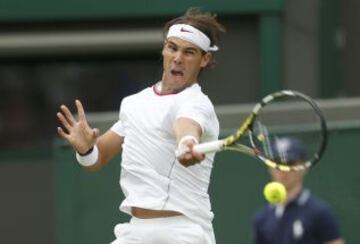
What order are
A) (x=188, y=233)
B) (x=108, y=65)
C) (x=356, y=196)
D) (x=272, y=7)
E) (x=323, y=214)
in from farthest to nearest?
(x=108, y=65)
(x=272, y=7)
(x=356, y=196)
(x=323, y=214)
(x=188, y=233)

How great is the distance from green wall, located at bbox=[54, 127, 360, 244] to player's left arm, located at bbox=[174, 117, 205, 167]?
9.97 ft

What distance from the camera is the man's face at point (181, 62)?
607cm

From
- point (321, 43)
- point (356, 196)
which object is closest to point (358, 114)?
point (356, 196)

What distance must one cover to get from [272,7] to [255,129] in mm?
5127

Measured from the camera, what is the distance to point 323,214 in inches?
267

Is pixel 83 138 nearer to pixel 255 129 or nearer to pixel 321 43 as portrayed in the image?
pixel 255 129

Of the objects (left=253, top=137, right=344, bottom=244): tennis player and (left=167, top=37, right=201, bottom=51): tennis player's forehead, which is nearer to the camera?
(left=167, top=37, right=201, bottom=51): tennis player's forehead

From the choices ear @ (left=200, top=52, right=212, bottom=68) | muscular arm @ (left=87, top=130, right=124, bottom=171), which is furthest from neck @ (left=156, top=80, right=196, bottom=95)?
muscular arm @ (left=87, top=130, right=124, bottom=171)

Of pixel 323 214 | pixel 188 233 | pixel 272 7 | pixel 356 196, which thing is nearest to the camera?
pixel 188 233

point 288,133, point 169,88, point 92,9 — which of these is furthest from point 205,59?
point 92,9

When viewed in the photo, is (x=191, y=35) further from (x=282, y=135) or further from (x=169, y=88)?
(x=282, y=135)

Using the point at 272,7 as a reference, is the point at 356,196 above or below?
below

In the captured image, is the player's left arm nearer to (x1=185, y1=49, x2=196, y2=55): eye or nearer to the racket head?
the racket head

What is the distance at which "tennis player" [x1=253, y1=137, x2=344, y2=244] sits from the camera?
6.77 meters
